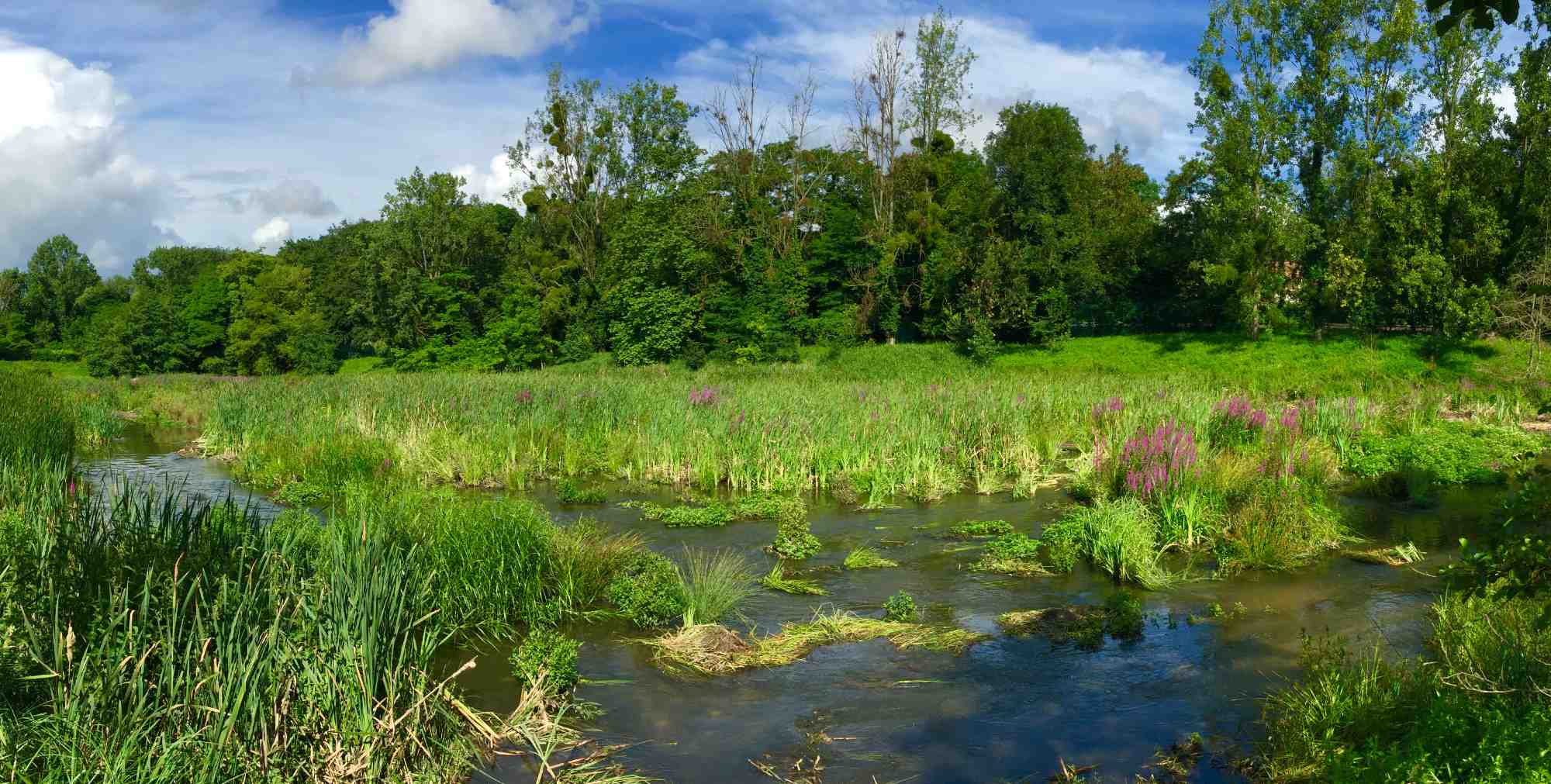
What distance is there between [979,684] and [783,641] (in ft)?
5.23

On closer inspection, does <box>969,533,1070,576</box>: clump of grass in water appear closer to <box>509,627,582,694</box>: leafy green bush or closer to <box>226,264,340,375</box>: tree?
<box>509,627,582,694</box>: leafy green bush

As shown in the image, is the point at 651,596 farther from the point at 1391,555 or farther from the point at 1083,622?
the point at 1391,555

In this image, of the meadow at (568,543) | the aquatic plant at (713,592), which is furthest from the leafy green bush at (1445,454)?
the aquatic plant at (713,592)

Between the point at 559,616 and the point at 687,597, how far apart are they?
1.14 metres

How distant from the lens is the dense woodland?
31.7 m

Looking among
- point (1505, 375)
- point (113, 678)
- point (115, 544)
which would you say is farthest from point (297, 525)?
point (1505, 375)

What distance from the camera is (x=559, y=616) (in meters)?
8.39

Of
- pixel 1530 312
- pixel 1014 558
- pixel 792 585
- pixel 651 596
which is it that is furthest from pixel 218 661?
pixel 1530 312

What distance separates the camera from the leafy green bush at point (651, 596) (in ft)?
26.9

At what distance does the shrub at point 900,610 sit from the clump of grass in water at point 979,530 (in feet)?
10.3

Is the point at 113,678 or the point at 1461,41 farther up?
the point at 1461,41

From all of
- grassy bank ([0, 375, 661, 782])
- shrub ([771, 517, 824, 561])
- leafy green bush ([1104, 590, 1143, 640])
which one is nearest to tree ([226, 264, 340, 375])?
shrub ([771, 517, 824, 561])

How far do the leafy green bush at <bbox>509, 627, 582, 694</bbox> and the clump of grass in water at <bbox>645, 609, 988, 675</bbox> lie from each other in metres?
0.86

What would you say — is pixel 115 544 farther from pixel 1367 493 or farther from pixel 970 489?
pixel 1367 493
